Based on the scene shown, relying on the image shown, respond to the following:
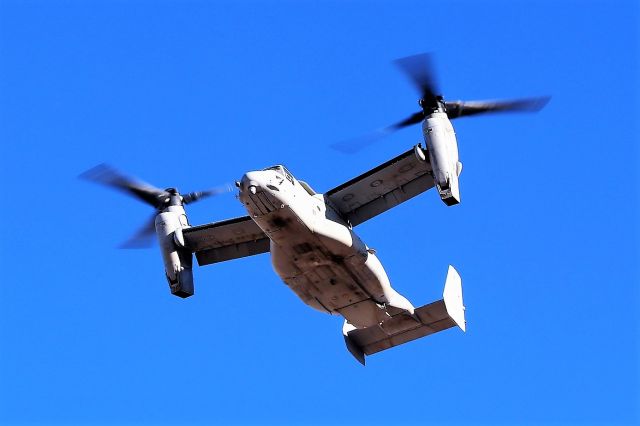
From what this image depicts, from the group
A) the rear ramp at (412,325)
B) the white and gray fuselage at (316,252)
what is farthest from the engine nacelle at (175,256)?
the rear ramp at (412,325)

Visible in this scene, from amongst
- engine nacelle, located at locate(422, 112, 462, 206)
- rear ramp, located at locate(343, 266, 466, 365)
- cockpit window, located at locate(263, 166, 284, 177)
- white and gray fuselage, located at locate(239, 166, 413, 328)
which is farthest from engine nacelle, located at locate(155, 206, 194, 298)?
engine nacelle, located at locate(422, 112, 462, 206)

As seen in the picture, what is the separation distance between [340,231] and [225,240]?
4.93 meters

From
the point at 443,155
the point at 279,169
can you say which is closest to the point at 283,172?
the point at 279,169

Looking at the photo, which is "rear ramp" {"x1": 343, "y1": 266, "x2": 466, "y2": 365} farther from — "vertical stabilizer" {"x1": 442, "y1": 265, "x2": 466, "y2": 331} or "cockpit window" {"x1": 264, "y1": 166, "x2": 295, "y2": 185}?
"cockpit window" {"x1": 264, "y1": 166, "x2": 295, "y2": 185}

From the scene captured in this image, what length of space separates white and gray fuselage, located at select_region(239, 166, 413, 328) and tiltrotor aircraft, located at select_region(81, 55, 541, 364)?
0.08ft

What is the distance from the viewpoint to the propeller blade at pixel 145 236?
111 feet

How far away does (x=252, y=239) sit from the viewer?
3353cm

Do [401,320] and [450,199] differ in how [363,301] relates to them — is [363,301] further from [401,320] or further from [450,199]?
[450,199]

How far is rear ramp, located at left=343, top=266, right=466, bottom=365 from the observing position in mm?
31938

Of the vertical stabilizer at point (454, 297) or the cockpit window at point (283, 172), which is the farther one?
the vertical stabilizer at point (454, 297)

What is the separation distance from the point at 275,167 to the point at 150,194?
242 inches

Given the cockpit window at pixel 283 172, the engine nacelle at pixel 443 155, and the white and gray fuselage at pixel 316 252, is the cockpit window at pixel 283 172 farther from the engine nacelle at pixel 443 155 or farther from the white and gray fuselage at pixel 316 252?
the engine nacelle at pixel 443 155

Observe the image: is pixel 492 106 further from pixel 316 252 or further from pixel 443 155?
pixel 316 252

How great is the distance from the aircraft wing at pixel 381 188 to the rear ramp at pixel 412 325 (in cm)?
265
